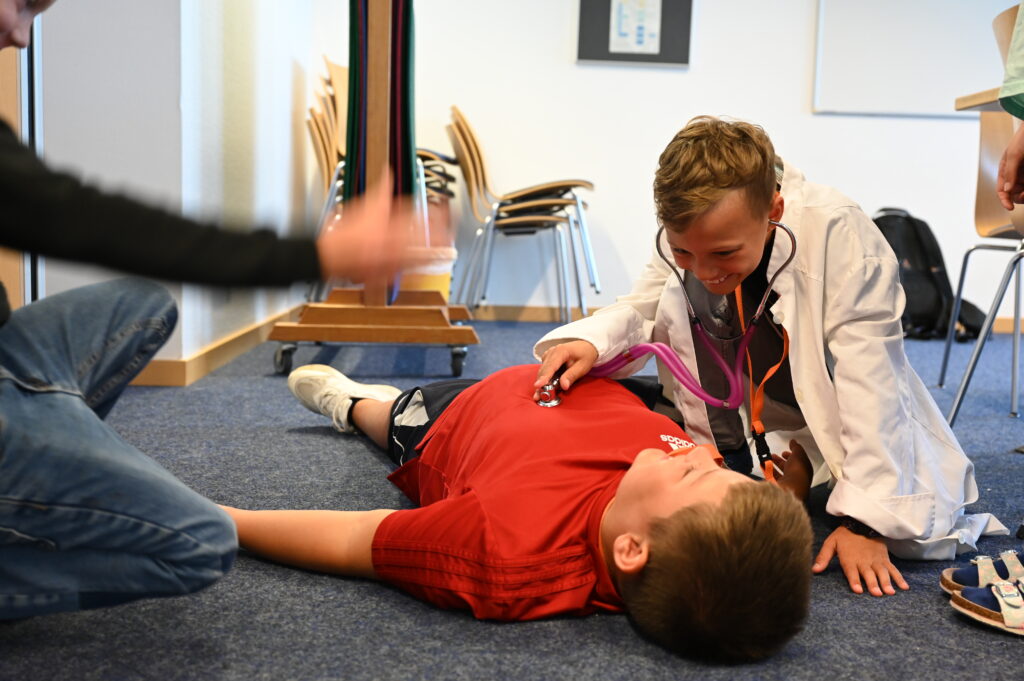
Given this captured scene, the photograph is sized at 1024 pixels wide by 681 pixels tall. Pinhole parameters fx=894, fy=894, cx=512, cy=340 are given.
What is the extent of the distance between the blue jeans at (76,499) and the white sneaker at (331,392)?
0.91 m

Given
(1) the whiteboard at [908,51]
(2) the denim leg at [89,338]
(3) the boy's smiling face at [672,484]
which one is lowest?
(3) the boy's smiling face at [672,484]

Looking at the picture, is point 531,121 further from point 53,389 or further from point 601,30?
point 53,389

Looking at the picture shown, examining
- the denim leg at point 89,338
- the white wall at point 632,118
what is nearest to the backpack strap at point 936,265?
the white wall at point 632,118

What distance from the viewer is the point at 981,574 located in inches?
44.3

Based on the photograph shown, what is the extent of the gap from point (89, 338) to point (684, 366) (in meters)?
0.91

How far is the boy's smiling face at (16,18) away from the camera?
30.7 inches

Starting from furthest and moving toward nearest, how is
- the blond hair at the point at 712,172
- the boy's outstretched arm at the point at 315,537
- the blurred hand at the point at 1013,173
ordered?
the blurred hand at the point at 1013,173, the blond hair at the point at 712,172, the boy's outstretched arm at the point at 315,537

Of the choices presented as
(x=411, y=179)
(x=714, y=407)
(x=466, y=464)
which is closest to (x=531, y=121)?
(x=411, y=179)

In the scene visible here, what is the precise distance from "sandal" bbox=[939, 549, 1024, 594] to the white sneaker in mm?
1078

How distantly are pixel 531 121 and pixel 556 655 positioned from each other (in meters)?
4.01

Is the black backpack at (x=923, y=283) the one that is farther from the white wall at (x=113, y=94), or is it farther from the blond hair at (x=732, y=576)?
the blond hair at (x=732, y=576)

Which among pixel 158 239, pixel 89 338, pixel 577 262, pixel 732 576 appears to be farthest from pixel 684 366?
pixel 577 262

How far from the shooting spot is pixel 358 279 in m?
0.68

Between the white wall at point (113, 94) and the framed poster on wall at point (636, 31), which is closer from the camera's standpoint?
the white wall at point (113, 94)
